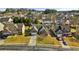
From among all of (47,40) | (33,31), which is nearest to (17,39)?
(33,31)

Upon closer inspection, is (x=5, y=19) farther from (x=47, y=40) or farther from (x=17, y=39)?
(x=47, y=40)

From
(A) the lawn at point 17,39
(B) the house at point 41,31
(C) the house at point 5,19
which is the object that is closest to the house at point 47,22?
(B) the house at point 41,31

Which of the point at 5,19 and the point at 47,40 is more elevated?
the point at 5,19

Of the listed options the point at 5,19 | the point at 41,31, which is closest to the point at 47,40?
the point at 41,31

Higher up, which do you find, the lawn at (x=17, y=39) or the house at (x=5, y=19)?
the house at (x=5, y=19)

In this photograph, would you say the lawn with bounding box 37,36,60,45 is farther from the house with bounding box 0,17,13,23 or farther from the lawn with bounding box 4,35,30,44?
the house with bounding box 0,17,13,23

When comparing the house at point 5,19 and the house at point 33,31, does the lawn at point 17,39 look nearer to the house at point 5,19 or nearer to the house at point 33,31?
the house at point 33,31
